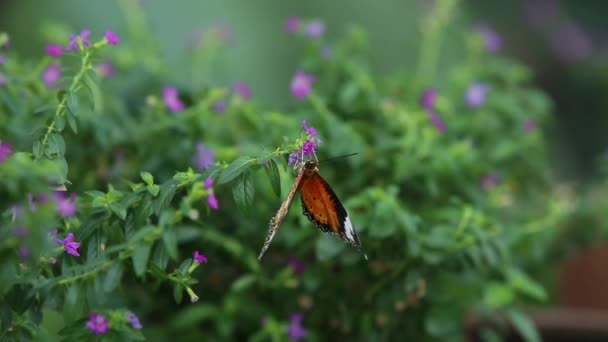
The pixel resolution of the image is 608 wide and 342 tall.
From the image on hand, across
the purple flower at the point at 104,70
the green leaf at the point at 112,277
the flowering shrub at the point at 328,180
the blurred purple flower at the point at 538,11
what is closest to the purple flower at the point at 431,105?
the flowering shrub at the point at 328,180

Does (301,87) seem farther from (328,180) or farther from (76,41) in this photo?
(76,41)

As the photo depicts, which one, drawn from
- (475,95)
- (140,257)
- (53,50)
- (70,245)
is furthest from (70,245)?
(475,95)

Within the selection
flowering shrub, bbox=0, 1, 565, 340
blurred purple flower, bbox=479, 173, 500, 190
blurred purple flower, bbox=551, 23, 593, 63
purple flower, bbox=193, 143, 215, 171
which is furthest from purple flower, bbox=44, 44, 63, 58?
blurred purple flower, bbox=551, 23, 593, 63

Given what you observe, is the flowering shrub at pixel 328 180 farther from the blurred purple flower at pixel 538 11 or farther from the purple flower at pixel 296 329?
the blurred purple flower at pixel 538 11

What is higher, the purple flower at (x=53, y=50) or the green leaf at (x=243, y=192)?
the purple flower at (x=53, y=50)

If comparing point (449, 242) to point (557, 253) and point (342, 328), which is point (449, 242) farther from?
point (557, 253)
